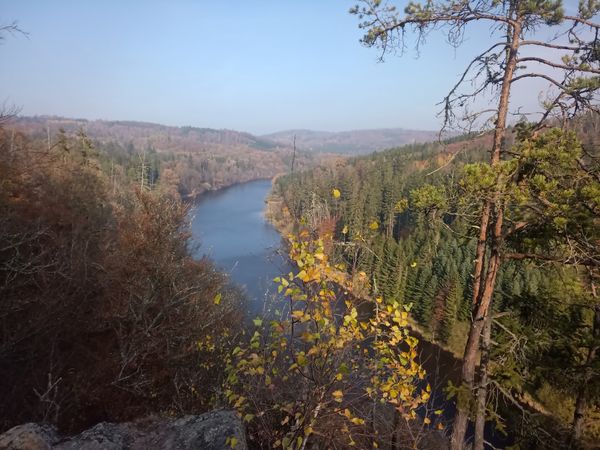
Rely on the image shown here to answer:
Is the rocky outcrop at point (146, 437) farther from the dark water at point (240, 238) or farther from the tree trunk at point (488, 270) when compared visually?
the dark water at point (240, 238)

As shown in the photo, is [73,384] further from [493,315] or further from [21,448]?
[493,315]

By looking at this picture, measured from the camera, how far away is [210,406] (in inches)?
339

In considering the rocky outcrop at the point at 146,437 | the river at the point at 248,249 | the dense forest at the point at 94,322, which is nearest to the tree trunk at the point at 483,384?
the rocky outcrop at the point at 146,437

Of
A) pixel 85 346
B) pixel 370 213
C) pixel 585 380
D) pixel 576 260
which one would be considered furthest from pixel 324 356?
pixel 370 213

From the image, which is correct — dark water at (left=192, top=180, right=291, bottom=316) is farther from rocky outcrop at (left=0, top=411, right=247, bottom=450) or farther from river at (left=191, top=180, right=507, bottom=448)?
rocky outcrop at (left=0, top=411, right=247, bottom=450)

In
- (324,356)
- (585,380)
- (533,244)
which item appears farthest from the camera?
(585,380)

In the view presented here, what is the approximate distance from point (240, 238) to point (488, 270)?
44982 millimetres

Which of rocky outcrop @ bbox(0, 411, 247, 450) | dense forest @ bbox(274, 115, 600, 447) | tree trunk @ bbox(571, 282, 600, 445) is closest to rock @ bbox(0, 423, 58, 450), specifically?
rocky outcrop @ bbox(0, 411, 247, 450)

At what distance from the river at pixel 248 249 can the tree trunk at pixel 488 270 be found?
3166 mm

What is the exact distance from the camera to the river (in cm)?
2109

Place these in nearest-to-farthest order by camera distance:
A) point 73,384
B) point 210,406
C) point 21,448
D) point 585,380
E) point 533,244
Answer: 1. point 21,448
2. point 533,244
3. point 585,380
4. point 73,384
5. point 210,406

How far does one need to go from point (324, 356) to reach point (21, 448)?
3.70 metres

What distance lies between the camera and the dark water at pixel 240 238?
30.7 meters

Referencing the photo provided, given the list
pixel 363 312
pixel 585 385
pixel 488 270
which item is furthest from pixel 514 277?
pixel 363 312
